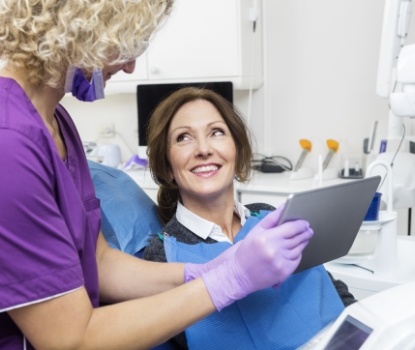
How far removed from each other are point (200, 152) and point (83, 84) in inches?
22.8

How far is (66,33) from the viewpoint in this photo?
804 mm

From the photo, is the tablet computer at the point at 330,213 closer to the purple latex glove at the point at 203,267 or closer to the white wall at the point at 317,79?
the purple latex glove at the point at 203,267

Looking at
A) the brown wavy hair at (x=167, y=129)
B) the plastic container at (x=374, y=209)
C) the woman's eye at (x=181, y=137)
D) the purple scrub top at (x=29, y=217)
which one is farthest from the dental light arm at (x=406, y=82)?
the purple scrub top at (x=29, y=217)

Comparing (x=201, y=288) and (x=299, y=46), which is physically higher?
(x=299, y=46)

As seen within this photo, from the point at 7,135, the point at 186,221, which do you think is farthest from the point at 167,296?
the point at 186,221

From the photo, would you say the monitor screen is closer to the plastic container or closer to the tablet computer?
the plastic container

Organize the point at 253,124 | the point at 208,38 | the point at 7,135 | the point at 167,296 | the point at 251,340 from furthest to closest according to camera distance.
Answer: the point at 253,124 < the point at 208,38 < the point at 251,340 < the point at 167,296 < the point at 7,135

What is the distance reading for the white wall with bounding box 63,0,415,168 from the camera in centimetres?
267

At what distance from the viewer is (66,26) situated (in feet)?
2.63

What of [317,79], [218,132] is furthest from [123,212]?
[317,79]

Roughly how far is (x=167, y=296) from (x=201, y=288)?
0.07m

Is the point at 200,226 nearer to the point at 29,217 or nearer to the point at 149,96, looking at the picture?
the point at 29,217

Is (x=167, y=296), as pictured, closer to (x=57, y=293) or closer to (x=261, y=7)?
(x=57, y=293)

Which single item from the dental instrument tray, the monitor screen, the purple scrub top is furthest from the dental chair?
the dental instrument tray
